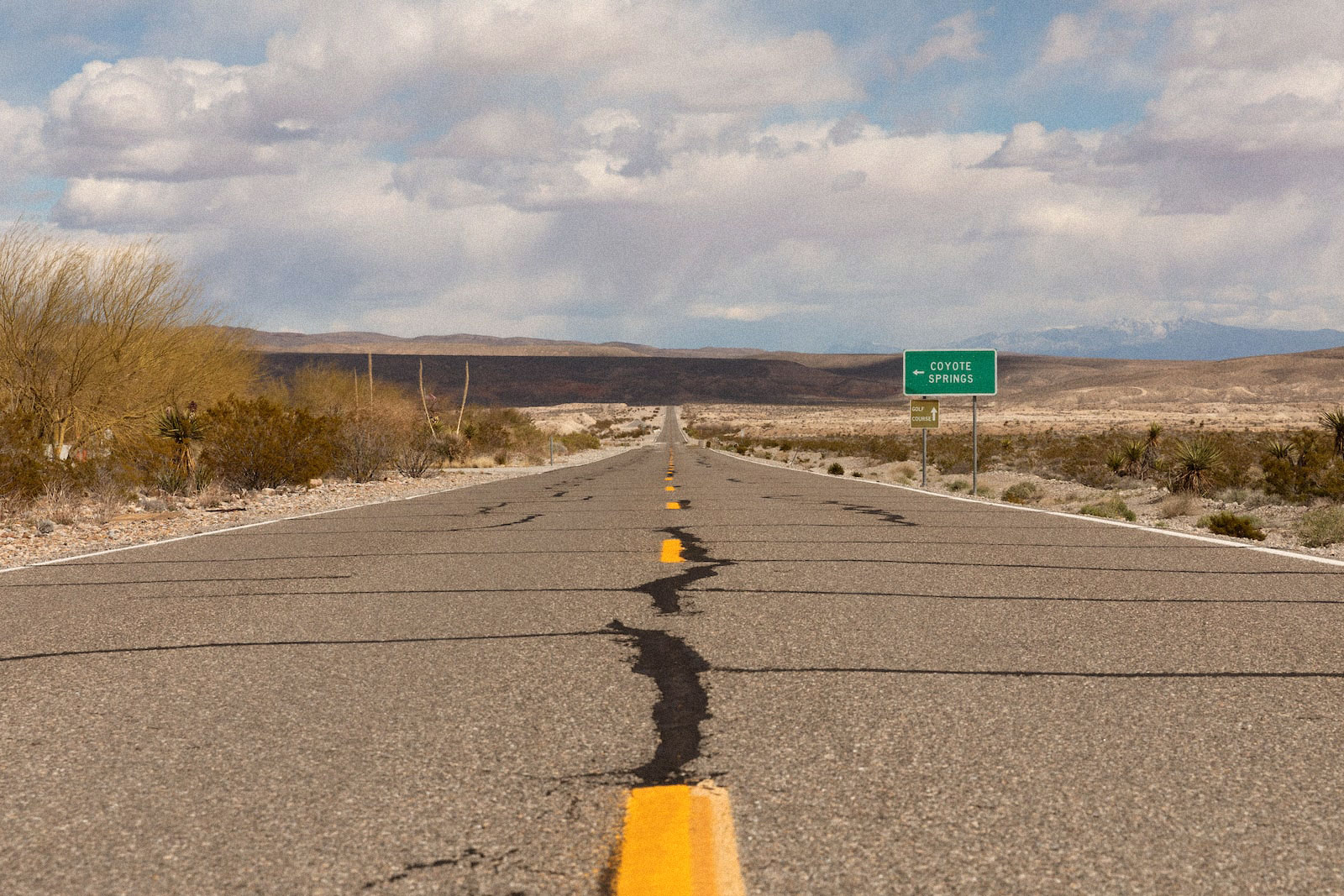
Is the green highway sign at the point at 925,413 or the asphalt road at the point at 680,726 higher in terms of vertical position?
the green highway sign at the point at 925,413

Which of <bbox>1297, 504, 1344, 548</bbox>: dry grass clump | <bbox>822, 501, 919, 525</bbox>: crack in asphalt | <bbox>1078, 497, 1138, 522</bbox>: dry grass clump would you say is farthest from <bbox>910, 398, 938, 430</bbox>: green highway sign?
<bbox>1297, 504, 1344, 548</bbox>: dry grass clump

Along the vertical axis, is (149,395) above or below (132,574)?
above

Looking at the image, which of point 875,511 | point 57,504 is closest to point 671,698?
point 875,511

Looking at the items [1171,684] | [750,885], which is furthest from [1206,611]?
[750,885]

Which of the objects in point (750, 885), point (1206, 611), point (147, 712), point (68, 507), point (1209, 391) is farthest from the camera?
point (1209, 391)

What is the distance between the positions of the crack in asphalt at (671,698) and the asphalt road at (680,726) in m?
0.02

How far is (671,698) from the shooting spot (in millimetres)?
4508

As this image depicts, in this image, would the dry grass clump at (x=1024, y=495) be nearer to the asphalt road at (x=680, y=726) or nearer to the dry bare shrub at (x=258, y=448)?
the asphalt road at (x=680, y=726)

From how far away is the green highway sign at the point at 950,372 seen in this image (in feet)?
80.0

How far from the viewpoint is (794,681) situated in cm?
475

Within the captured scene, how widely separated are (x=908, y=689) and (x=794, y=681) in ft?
1.66

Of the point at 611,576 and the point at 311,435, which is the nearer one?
the point at 611,576

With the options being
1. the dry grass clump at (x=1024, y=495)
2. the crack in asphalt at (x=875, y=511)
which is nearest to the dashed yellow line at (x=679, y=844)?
the crack in asphalt at (x=875, y=511)

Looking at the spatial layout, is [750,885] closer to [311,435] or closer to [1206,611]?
[1206,611]
